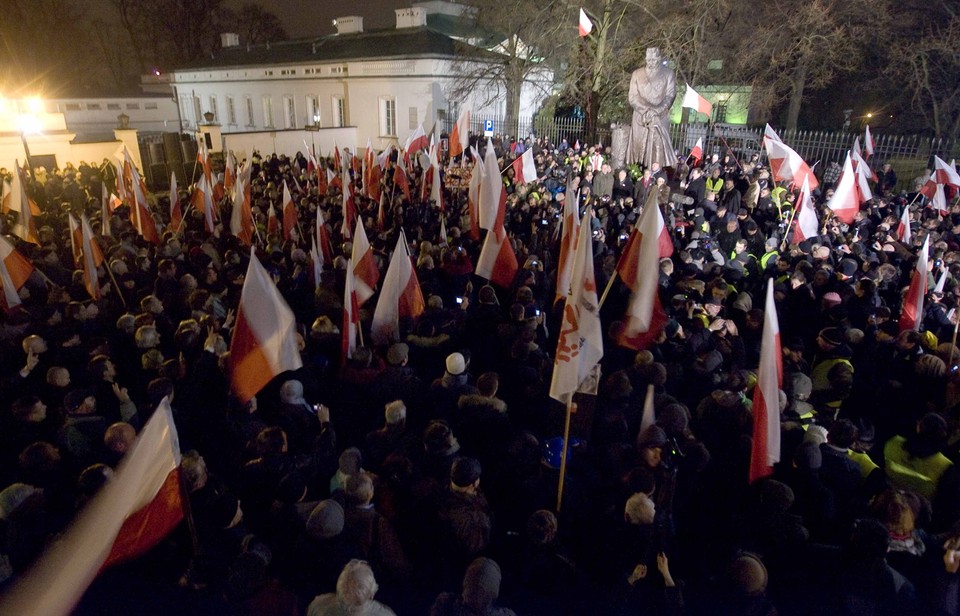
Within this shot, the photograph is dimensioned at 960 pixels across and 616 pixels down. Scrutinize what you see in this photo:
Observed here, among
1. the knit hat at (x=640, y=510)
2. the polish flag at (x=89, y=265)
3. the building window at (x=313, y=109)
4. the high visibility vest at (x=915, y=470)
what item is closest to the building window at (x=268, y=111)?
the building window at (x=313, y=109)

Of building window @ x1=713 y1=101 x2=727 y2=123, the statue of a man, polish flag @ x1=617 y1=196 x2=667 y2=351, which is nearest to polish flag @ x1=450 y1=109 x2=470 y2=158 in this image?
the statue of a man

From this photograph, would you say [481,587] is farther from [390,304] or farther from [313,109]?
[313,109]

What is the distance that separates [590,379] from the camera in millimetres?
4320

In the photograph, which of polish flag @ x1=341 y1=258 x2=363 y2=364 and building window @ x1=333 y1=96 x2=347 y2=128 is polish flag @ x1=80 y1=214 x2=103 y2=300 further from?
building window @ x1=333 y1=96 x2=347 y2=128

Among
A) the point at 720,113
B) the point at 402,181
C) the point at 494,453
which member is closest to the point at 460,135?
the point at 402,181

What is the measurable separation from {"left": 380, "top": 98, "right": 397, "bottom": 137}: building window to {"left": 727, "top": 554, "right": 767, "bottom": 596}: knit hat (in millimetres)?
29801

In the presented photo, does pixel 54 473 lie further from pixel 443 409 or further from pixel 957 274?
pixel 957 274

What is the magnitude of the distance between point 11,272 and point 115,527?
232 inches

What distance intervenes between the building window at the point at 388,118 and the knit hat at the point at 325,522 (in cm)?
2921

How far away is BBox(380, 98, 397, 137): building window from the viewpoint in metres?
30.3

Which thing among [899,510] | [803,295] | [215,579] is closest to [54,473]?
[215,579]

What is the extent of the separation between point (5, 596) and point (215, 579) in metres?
1.24

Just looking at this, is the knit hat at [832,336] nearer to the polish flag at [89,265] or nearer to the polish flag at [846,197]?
the polish flag at [846,197]

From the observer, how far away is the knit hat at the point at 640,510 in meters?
3.06
